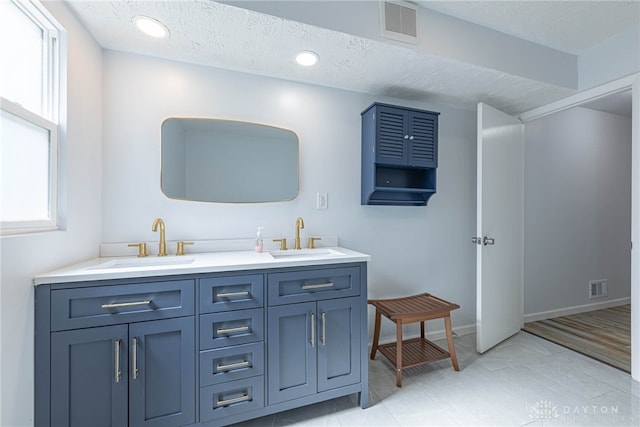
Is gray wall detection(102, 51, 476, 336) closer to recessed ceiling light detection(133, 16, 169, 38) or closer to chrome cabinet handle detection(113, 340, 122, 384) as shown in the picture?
recessed ceiling light detection(133, 16, 169, 38)

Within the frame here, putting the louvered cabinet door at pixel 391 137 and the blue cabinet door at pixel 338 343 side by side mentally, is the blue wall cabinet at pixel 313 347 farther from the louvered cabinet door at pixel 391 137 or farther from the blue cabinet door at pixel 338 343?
the louvered cabinet door at pixel 391 137

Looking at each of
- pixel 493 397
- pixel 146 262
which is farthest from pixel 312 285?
pixel 493 397

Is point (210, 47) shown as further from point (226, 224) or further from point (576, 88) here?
point (576, 88)

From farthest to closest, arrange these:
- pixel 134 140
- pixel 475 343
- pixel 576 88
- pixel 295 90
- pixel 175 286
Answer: pixel 475 343 < pixel 576 88 < pixel 295 90 < pixel 134 140 < pixel 175 286

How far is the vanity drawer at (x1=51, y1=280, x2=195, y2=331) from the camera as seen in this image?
1145mm

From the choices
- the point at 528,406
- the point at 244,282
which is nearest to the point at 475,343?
the point at 528,406

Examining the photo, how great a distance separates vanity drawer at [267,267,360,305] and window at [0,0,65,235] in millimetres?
1080

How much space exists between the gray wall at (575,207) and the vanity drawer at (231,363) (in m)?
2.91

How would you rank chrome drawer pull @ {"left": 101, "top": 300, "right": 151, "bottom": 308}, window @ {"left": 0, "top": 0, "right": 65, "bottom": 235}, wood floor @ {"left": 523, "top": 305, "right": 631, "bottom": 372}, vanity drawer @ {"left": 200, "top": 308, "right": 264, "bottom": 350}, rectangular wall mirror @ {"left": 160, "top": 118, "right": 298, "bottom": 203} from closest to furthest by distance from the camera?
window @ {"left": 0, "top": 0, "right": 65, "bottom": 235} < chrome drawer pull @ {"left": 101, "top": 300, "right": 151, "bottom": 308} < vanity drawer @ {"left": 200, "top": 308, "right": 264, "bottom": 350} < rectangular wall mirror @ {"left": 160, "top": 118, "right": 298, "bottom": 203} < wood floor @ {"left": 523, "top": 305, "right": 631, "bottom": 372}

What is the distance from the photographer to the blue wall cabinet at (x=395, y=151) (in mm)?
2068

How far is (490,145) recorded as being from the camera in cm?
232

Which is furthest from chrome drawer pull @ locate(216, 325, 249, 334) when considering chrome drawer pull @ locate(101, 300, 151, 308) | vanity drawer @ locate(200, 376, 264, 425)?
chrome drawer pull @ locate(101, 300, 151, 308)

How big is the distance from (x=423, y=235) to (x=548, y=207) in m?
1.65

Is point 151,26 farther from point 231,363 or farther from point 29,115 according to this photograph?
point 231,363
